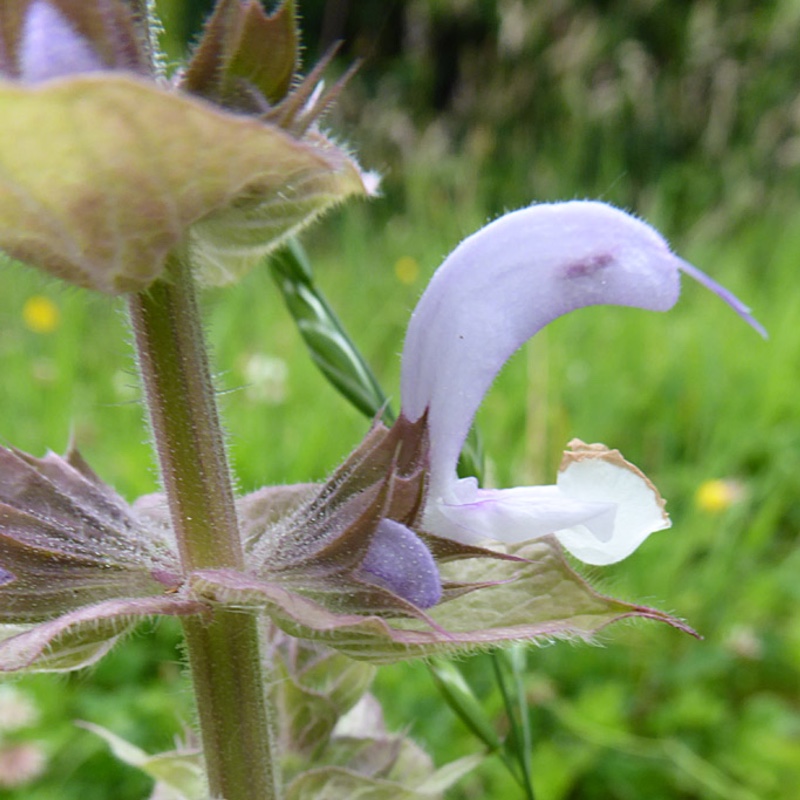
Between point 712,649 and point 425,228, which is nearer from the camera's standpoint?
point 712,649

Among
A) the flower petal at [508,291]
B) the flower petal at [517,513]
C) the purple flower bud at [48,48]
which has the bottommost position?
the flower petal at [517,513]

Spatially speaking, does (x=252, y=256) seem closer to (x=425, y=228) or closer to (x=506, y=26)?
(x=425, y=228)

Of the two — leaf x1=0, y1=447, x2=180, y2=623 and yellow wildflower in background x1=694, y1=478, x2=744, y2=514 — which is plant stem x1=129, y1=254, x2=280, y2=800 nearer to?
leaf x1=0, y1=447, x2=180, y2=623

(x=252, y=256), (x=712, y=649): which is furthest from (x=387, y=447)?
(x=712, y=649)

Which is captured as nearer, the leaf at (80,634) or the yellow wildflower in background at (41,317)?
the leaf at (80,634)

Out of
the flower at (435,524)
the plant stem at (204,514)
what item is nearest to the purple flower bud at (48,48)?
the plant stem at (204,514)

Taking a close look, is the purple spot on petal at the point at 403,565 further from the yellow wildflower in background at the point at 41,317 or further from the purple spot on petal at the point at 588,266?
the yellow wildflower in background at the point at 41,317

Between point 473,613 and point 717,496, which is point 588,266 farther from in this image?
point 717,496
